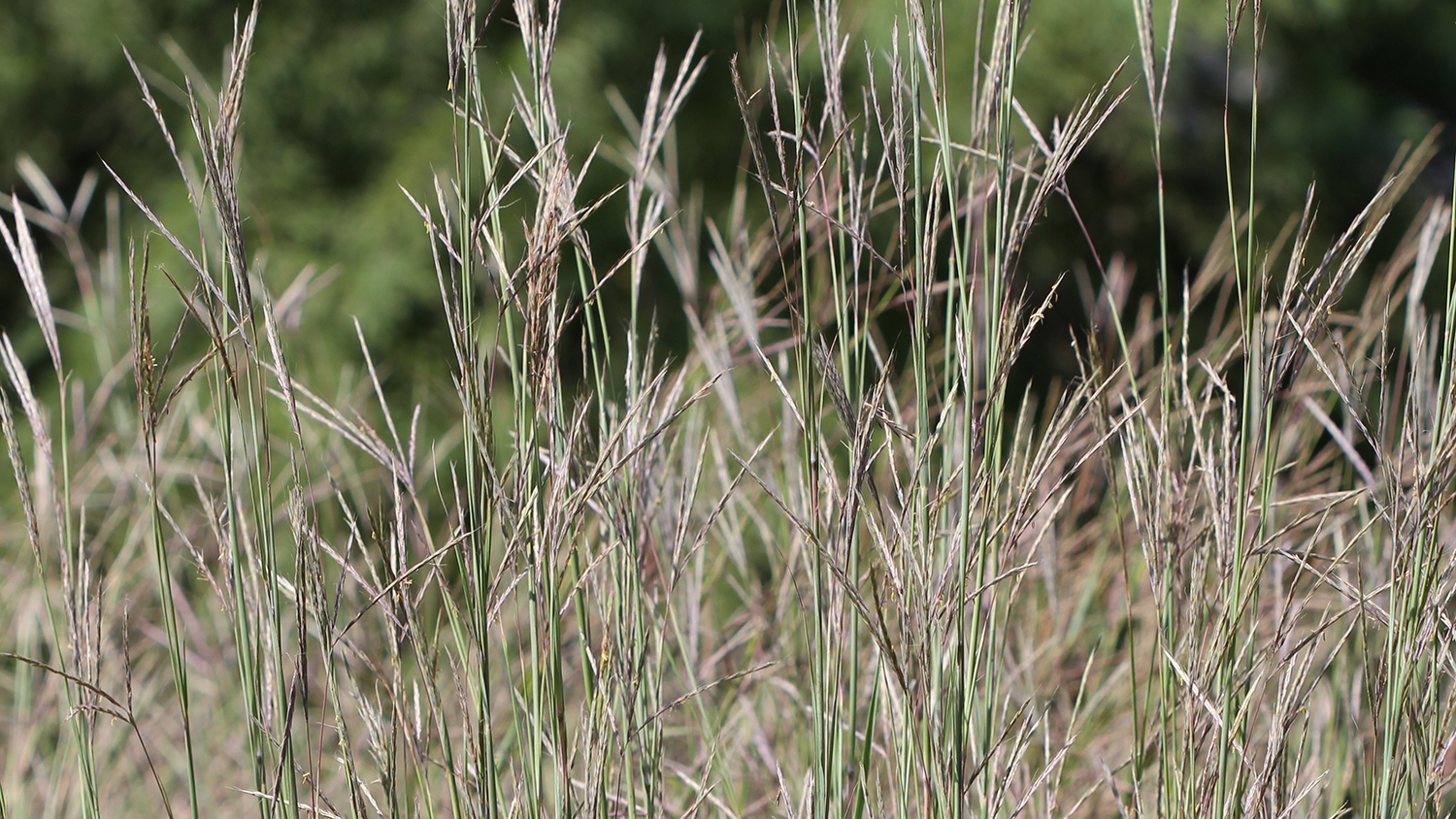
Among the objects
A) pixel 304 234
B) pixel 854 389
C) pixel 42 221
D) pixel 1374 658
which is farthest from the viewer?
pixel 304 234

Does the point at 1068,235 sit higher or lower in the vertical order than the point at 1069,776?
lower

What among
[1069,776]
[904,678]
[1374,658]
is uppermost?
[904,678]

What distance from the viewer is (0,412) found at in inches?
24.3

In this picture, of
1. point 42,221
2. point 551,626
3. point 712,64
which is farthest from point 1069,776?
point 712,64

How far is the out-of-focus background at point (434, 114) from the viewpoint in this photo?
302cm

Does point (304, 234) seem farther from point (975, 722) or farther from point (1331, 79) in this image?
point (1331, 79)

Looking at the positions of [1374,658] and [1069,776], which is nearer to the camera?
[1374,658]

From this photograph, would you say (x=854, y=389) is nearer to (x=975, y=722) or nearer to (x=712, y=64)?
(x=975, y=722)

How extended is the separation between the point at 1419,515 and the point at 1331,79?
11.3ft

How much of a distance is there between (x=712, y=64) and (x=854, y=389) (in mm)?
2889

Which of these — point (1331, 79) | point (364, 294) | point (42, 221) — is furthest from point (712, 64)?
point (42, 221)

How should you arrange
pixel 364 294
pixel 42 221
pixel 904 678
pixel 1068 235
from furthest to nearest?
pixel 1068 235, pixel 364 294, pixel 42 221, pixel 904 678

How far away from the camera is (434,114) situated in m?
3.21

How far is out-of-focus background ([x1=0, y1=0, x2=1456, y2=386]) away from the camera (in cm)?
302
